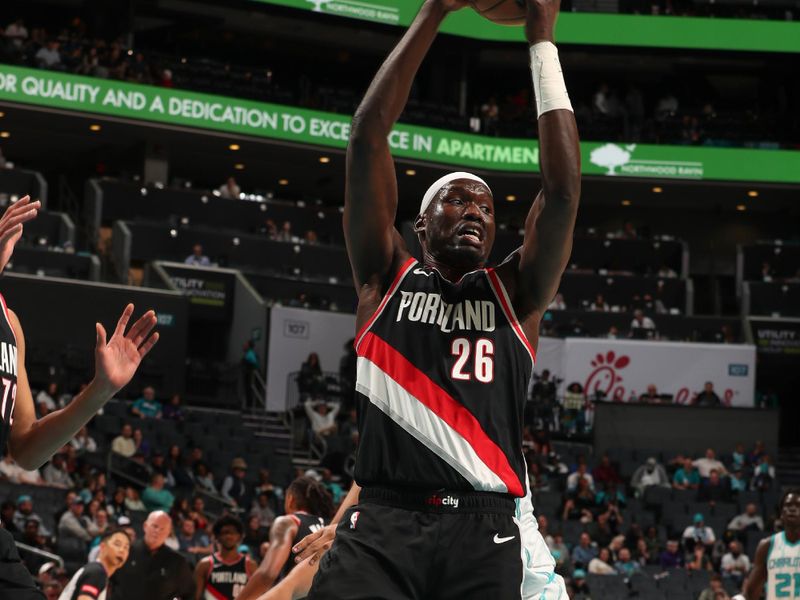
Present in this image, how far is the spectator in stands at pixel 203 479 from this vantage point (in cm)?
2311

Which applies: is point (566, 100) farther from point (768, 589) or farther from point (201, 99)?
point (201, 99)

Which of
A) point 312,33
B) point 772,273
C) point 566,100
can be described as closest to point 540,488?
point 772,273

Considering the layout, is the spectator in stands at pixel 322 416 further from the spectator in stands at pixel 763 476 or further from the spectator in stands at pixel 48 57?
the spectator in stands at pixel 48 57

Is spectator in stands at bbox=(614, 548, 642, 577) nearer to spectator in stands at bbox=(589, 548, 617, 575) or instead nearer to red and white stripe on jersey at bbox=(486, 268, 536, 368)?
spectator in stands at bbox=(589, 548, 617, 575)

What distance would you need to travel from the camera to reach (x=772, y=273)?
36656 millimetres

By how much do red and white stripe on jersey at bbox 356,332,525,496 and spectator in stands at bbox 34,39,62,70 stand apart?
30.4 meters

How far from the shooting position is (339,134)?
36.4 m

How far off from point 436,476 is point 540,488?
21.6 metres

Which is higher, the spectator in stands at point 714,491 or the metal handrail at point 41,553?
the spectator in stands at point 714,491

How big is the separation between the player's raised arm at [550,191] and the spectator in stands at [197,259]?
27.3 metres

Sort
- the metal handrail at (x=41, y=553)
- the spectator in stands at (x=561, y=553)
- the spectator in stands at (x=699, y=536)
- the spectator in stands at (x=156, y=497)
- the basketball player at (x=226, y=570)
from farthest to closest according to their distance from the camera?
the spectator in stands at (x=699, y=536)
the spectator in stands at (x=156, y=497)
the spectator in stands at (x=561, y=553)
the metal handrail at (x=41, y=553)
the basketball player at (x=226, y=570)

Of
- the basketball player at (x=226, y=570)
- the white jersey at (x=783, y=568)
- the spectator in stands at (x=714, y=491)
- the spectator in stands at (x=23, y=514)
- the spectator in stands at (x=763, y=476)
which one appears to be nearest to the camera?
the basketball player at (x=226, y=570)

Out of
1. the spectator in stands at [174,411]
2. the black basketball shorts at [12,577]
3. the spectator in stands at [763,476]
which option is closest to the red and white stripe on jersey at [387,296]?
the black basketball shorts at [12,577]

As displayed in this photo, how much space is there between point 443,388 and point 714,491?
23846 mm
